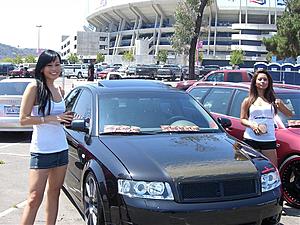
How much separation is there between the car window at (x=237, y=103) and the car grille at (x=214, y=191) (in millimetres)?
3192

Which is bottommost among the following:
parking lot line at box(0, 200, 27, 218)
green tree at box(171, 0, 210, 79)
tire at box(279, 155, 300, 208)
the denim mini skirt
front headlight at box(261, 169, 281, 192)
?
parking lot line at box(0, 200, 27, 218)

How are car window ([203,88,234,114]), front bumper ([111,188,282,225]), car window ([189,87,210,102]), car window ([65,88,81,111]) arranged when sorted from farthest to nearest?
car window ([189,87,210,102]), car window ([203,88,234,114]), car window ([65,88,81,111]), front bumper ([111,188,282,225])

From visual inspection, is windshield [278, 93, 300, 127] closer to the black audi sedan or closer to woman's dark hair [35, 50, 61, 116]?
the black audi sedan

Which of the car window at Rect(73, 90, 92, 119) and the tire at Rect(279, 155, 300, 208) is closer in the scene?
the car window at Rect(73, 90, 92, 119)

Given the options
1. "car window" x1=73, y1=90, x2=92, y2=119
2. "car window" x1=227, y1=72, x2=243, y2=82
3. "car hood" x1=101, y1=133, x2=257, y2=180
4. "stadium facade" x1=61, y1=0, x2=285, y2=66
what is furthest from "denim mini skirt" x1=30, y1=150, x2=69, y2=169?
"stadium facade" x1=61, y1=0, x2=285, y2=66

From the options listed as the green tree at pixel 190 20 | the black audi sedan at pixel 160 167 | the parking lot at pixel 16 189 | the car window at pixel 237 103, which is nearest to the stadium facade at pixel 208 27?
the green tree at pixel 190 20

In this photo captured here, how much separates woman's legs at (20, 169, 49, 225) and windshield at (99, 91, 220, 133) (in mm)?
963

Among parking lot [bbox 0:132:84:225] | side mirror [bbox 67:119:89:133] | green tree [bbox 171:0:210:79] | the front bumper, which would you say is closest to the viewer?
the front bumper

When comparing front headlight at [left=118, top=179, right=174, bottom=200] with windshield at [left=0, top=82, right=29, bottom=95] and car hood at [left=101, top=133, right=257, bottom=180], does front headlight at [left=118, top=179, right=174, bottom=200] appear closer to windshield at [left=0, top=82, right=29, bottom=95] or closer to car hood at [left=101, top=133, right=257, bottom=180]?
car hood at [left=101, top=133, right=257, bottom=180]

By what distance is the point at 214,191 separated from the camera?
3703 mm

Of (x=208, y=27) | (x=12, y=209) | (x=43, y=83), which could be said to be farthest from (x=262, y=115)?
(x=208, y=27)

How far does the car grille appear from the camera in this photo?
3646 mm

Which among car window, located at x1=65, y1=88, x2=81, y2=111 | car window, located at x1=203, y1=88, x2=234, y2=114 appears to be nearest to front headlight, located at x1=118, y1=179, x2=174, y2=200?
car window, located at x1=65, y1=88, x2=81, y2=111

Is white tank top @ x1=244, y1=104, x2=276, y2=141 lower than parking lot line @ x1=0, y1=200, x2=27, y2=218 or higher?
higher
